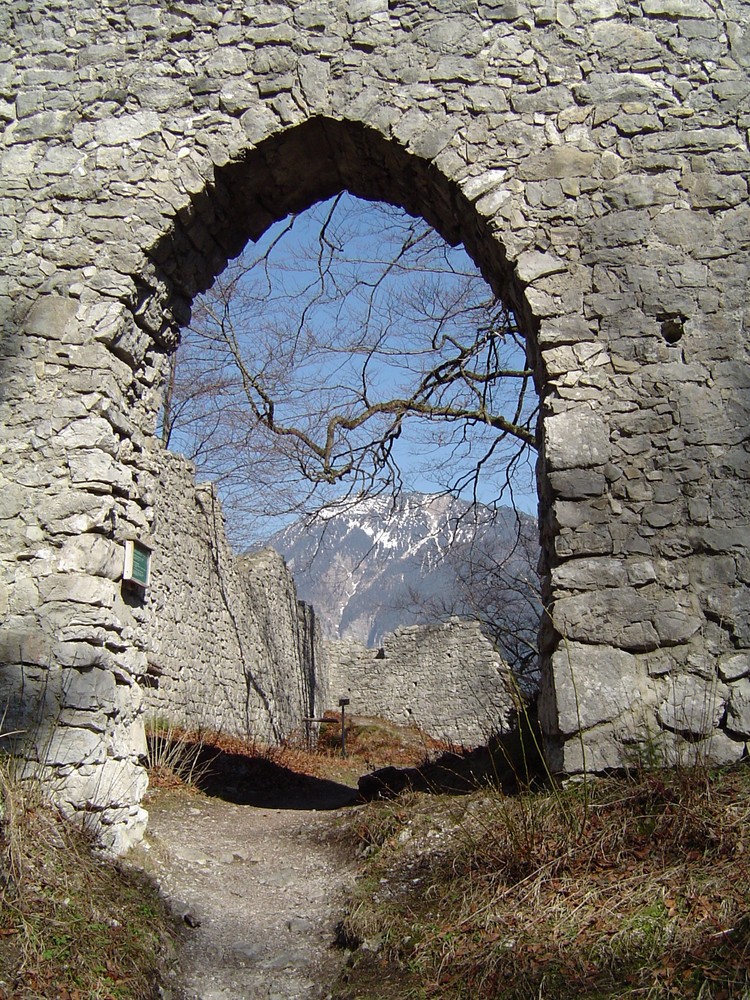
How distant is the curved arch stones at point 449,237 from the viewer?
4125mm

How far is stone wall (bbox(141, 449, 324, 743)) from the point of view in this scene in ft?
32.7

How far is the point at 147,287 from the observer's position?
4965 millimetres

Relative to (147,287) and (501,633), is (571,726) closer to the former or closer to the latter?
(147,287)

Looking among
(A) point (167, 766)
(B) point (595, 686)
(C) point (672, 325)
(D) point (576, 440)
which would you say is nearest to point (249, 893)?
(B) point (595, 686)

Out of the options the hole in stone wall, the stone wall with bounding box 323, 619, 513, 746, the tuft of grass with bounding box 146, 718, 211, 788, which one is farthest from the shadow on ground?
the stone wall with bounding box 323, 619, 513, 746

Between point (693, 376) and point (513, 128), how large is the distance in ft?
6.11

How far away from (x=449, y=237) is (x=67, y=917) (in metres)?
4.47

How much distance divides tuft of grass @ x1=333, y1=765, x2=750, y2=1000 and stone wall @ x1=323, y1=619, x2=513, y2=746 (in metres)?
14.7

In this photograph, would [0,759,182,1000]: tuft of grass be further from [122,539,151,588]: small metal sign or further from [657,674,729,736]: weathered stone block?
[657,674,729,736]: weathered stone block

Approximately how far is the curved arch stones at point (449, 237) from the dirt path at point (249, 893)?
0.56 metres

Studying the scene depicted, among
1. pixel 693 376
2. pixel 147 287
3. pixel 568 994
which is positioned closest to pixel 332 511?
pixel 147 287

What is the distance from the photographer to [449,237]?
214 inches

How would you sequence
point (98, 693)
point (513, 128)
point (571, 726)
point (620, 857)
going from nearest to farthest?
point (620, 857) < point (571, 726) < point (98, 693) < point (513, 128)

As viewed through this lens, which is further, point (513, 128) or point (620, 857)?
point (513, 128)
